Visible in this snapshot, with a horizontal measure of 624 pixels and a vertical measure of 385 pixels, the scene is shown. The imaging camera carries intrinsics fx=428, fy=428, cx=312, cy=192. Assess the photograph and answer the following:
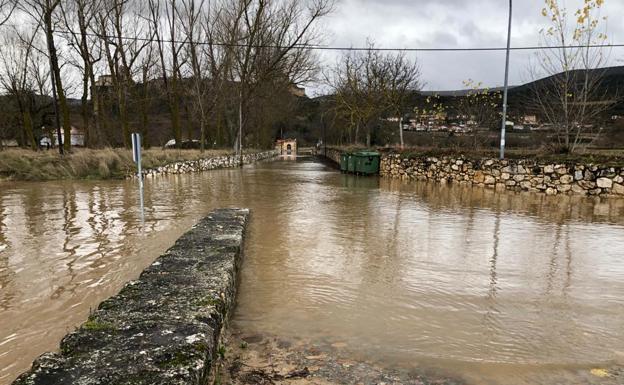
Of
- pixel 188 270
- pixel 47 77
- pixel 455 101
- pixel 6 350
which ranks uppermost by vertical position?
pixel 47 77

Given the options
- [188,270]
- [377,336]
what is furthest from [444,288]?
[188,270]

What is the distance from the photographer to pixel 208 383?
2.63 m

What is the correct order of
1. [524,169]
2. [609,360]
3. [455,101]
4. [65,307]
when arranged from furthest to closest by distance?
[455,101]
[524,169]
[65,307]
[609,360]

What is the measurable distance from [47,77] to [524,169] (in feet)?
126

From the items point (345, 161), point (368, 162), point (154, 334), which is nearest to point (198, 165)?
point (345, 161)

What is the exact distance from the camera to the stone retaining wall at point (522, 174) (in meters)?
13.1

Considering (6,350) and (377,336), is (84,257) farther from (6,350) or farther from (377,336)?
(377,336)

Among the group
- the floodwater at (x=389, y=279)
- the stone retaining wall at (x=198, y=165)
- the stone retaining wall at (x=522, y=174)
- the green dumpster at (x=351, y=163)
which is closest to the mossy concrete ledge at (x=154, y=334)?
the floodwater at (x=389, y=279)

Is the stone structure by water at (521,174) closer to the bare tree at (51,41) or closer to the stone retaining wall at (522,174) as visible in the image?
the stone retaining wall at (522,174)

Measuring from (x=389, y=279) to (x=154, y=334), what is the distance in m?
3.18

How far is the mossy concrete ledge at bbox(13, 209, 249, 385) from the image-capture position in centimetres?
228

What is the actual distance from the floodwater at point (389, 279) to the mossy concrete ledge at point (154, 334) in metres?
0.59

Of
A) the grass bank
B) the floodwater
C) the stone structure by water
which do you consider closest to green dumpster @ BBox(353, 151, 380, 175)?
the stone structure by water

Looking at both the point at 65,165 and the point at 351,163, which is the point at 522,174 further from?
the point at 65,165
